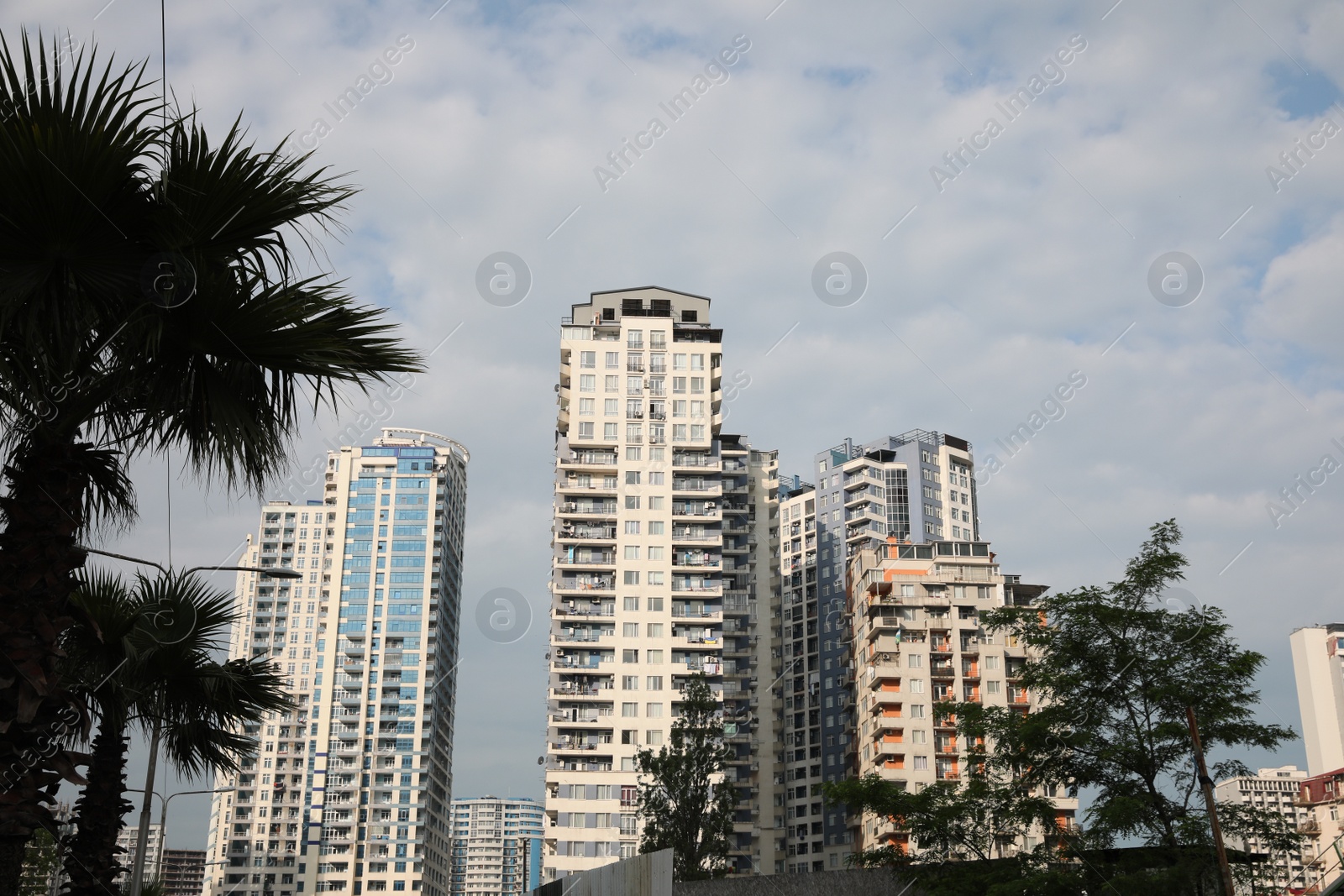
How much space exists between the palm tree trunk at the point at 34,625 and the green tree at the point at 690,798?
48.8 m

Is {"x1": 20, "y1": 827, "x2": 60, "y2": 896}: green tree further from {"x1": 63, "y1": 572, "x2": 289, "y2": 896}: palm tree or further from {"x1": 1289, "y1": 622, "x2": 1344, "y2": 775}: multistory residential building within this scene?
{"x1": 1289, "y1": 622, "x2": 1344, "y2": 775}: multistory residential building

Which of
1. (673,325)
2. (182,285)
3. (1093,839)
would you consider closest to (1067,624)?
(1093,839)

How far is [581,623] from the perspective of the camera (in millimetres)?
81688

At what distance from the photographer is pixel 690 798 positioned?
5688cm

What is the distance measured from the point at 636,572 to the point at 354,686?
3067 inches

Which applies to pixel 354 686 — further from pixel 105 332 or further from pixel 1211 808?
pixel 105 332

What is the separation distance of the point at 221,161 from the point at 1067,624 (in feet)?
70.5

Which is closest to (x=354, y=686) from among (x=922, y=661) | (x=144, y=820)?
(x=922, y=661)

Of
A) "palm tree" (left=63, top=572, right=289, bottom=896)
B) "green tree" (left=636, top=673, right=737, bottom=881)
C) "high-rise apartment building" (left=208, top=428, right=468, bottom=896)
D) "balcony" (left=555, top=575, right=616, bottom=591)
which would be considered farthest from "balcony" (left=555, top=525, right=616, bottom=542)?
"high-rise apartment building" (left=208, top=428, right=468, bottom=896)

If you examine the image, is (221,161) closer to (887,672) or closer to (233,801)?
(887,672)

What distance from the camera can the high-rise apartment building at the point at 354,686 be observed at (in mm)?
139625

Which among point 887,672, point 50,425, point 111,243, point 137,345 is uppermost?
point 887,672

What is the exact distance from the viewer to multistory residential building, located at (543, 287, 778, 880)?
253ft

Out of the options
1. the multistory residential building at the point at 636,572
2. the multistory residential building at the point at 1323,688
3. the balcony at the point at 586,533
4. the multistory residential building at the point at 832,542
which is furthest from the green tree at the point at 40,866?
the multistory residential building at the point at 1323,688
